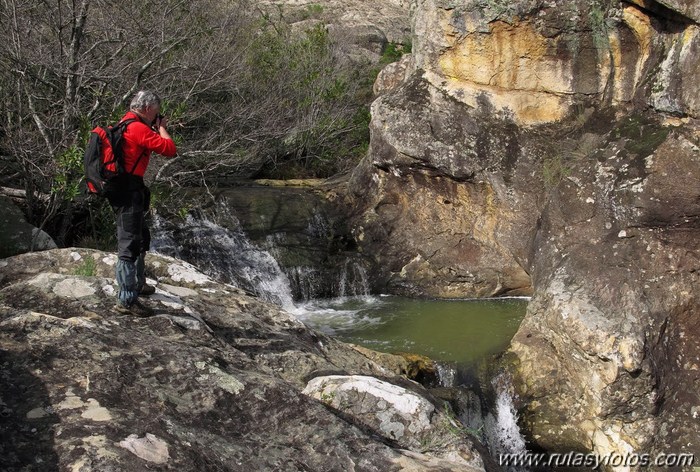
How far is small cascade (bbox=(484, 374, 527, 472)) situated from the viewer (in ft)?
22.1

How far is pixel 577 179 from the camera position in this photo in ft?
26.9

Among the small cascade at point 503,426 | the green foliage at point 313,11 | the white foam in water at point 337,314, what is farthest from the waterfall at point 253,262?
the green foliage at point 313,11

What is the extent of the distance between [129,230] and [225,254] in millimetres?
5543

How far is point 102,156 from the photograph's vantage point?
13.1 feet

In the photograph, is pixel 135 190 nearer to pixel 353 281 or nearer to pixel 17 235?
pixel 17 235

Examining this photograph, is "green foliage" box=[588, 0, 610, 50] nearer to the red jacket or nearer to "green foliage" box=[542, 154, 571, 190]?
"green foliage" box=[542, 154, 571, 190]

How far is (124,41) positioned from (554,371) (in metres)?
6.56

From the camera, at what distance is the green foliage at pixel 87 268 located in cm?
510

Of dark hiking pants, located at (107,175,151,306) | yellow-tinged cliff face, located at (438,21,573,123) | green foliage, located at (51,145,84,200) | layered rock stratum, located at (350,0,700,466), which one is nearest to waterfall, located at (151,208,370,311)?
layered rock stratum, located at (350,0,700,466)

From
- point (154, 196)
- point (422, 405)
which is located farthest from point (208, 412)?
point (154, 196)

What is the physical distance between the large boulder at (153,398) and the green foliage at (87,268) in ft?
2.38

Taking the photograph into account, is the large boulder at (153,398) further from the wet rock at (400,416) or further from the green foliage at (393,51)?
the green foliage at (393,51)

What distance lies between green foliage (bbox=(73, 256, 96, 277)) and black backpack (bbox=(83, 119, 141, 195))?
128 centimetres

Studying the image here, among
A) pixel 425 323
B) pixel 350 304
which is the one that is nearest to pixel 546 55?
pixel 425 323
